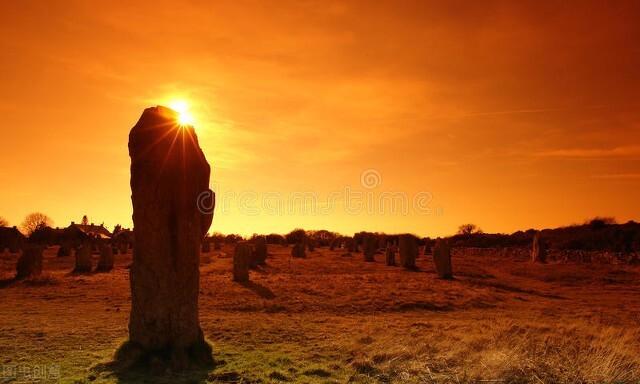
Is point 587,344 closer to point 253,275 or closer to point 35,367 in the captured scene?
point 35,367

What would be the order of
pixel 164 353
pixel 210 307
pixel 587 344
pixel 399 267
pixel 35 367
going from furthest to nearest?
pixel 399 267
pixel 210 307
pixel 587 344
pixel 164 353
pixel 35 367

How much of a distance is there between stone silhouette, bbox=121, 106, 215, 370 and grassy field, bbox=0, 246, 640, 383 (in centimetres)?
100

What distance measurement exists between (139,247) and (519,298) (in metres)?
18.5

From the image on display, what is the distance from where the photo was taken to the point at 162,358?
10.6m

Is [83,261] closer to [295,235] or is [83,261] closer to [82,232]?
[82,232]

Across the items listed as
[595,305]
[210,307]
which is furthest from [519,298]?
[210,307]

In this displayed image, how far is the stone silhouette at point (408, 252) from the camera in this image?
37.7 meters

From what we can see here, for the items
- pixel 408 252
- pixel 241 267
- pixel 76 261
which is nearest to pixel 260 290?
pixel 241 267

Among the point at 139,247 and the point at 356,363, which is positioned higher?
the point at 139,247

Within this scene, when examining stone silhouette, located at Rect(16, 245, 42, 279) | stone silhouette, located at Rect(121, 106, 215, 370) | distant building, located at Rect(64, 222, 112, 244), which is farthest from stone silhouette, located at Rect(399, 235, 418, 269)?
distant building, located at Rect(64, 222, 112, 244)

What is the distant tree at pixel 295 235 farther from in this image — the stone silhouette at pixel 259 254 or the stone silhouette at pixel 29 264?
the stone silhouette at pixel 29 264

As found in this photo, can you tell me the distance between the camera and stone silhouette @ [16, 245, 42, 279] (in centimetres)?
2556

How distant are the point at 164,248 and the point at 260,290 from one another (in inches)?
482

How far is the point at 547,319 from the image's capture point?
17328 mm
